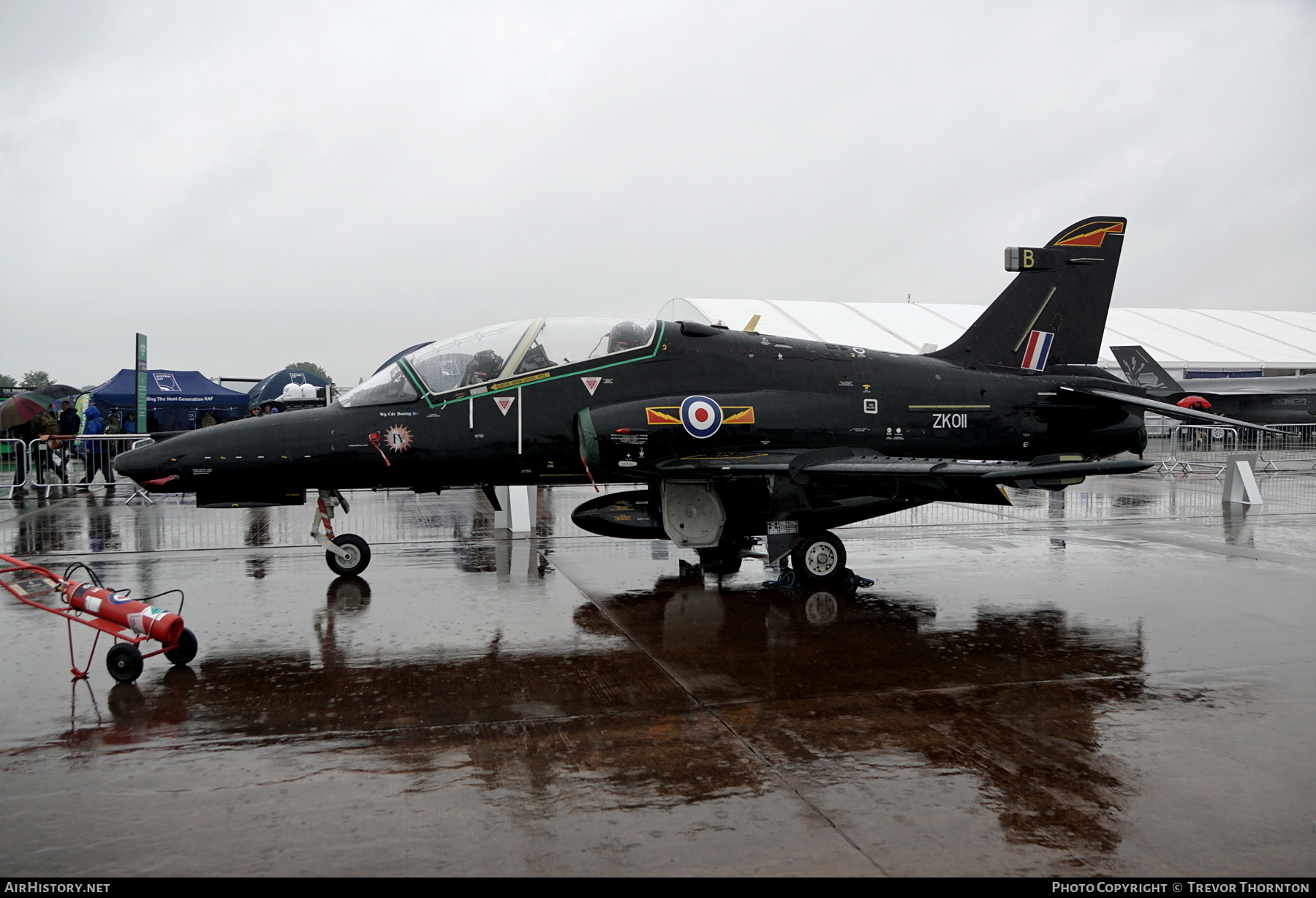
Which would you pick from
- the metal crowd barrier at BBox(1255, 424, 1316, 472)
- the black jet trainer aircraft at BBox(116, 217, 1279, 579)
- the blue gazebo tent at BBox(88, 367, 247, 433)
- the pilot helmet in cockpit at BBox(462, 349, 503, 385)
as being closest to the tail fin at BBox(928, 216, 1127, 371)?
the black jet trainer aircraft at BBox(116, 217, 1279, 579)

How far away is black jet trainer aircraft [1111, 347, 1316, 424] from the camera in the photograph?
29.9 metres

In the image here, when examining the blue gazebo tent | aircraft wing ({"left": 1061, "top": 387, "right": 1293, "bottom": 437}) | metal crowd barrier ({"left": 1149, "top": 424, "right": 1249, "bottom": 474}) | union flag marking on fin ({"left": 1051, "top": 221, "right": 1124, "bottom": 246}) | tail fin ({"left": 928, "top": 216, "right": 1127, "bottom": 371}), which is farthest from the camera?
the blue gazebo tent

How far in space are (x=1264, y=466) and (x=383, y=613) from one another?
23421 millimetres

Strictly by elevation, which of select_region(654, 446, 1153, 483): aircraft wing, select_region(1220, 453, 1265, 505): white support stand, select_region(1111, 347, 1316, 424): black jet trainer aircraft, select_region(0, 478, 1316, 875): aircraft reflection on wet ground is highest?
select_region(1111, 347, 1316, 424): black jet trainer aircraft

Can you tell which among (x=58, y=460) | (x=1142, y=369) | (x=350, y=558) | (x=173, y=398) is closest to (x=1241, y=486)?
(x=350, y=558)

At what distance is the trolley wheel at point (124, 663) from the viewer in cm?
518

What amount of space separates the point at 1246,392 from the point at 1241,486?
63.1 feet

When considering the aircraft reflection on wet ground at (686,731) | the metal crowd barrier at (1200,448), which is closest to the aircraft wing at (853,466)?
the aircraft reflection on wet ground at (686,731)

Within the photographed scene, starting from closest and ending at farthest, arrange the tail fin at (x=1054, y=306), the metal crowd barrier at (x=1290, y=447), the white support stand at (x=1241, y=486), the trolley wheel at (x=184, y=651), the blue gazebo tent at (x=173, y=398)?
1. the trolley wheel at (x=184, y=651)
2. the tail fin at (x=1054, y=306)
3. the white support stand at (x=1241, y=486)
4. the metal crowd barrier at (x=1290, y=447)
5. the blue gazebo tent at (x=173, y=398)

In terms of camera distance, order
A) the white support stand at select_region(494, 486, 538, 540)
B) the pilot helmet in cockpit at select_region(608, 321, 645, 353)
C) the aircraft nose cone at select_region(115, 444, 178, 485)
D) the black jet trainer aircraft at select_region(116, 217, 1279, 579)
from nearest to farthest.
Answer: the aircraft nose cone at select_region(115, 444, 178, 485) < the black jet trainer aircraft at select_region(116, 217, 1279, 579) < the pilot helmet in cockpit at select_region(608, 321, 645, 353) < the white support stand at select_region(494, 486, 538, 540)

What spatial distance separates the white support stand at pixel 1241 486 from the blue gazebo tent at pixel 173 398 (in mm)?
26770

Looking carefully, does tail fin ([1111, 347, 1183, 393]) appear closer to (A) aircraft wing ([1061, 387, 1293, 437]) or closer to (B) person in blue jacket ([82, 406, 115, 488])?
(A) aircraft wing ([1061, 387, 1293, 437])

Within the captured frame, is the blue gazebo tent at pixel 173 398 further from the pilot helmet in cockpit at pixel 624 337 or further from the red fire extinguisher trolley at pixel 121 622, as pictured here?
the red fire extinguisher trolley at pixel 121 622

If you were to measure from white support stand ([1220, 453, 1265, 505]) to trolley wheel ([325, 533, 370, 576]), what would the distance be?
1358 cm
